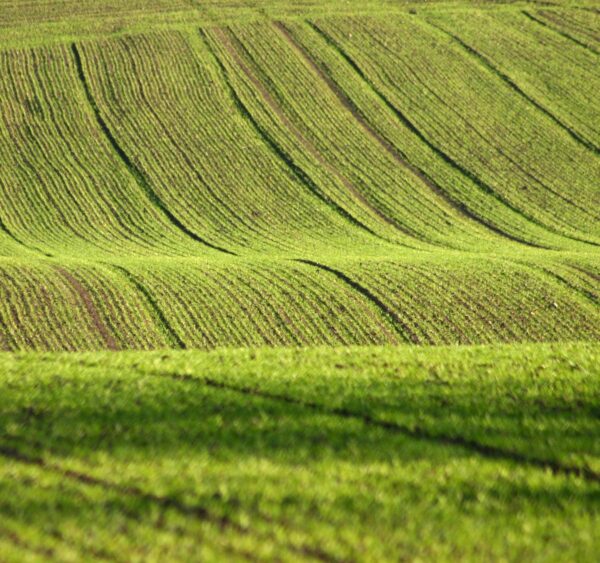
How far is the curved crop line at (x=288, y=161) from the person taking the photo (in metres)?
43.5

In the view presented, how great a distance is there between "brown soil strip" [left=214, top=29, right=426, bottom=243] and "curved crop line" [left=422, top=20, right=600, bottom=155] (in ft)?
55.0

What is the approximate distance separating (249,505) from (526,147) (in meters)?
45.5

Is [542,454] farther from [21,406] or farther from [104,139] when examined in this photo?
[104,139]

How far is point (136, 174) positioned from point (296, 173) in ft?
33.6

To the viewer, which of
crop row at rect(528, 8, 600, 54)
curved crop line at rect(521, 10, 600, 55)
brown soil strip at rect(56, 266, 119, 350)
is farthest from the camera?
crop row at rect(528, 8, 600, 54)

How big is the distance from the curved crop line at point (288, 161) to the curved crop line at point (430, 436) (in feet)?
94.8

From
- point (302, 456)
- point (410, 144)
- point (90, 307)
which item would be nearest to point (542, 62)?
point (410, 144)

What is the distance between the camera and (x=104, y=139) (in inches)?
2023

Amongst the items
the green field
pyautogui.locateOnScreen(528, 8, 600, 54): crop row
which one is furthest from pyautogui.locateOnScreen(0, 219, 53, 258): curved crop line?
pyautogui.locateOnScreen(528, 8, 600, 54): crop row

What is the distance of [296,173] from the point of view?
157 ft

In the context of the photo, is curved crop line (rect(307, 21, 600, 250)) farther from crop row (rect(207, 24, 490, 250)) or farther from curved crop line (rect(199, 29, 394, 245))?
curved crop line (rect(199, 29, 394, 245))

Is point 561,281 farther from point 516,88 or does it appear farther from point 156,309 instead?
point 516,88

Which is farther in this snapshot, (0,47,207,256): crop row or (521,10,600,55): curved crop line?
(521,10,600,55): curved crop line

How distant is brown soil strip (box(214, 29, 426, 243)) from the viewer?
43.5m
